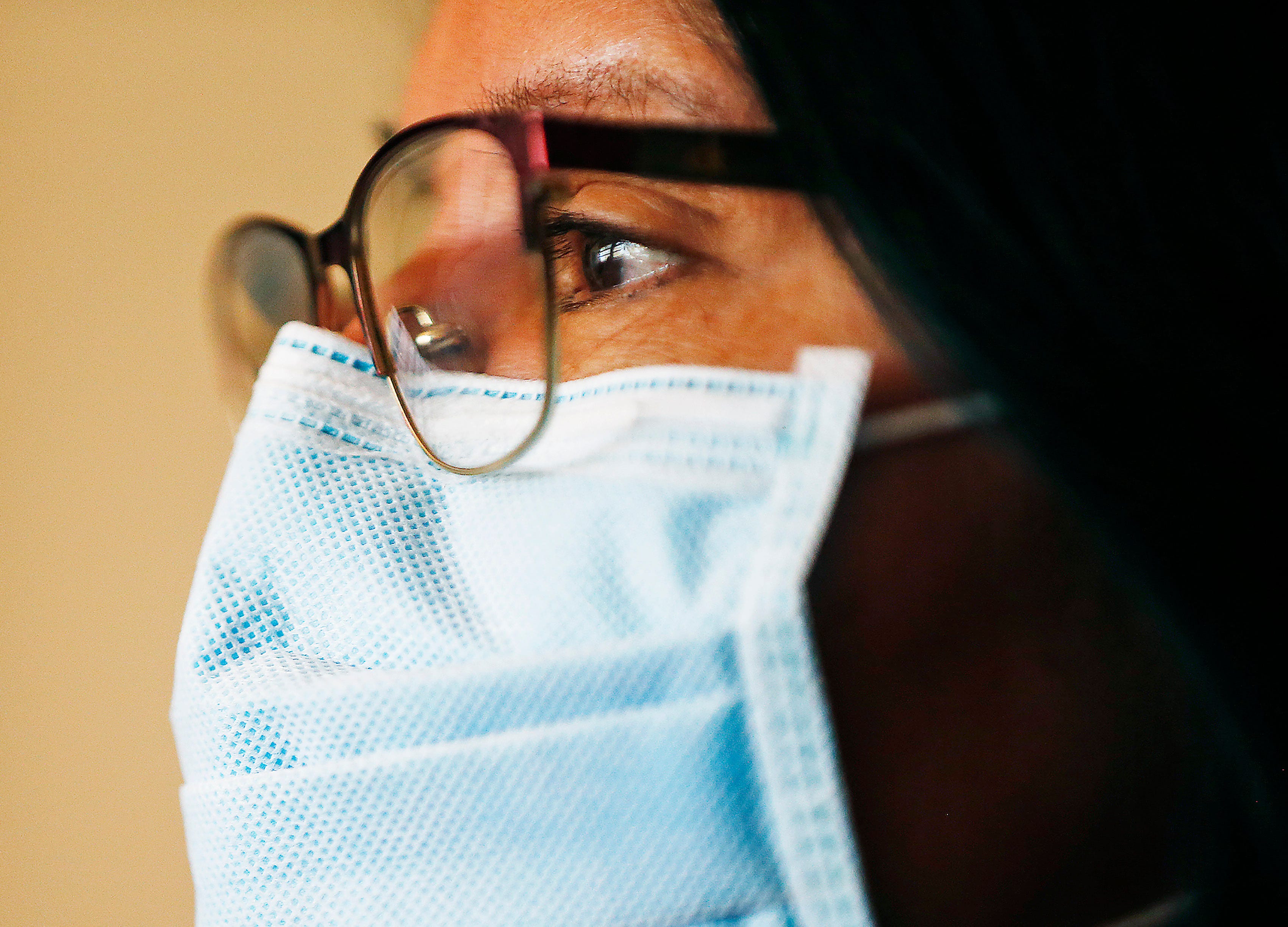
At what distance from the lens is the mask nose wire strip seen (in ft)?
1.56

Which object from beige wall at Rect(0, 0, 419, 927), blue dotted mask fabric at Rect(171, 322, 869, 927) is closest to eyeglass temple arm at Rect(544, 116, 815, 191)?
blue dotted mask fabric at Rect(171, 322, 869, 927)

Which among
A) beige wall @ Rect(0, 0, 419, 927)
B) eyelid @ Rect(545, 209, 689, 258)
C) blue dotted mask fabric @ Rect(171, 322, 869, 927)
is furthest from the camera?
beige wall @ Rect(0, 0, 419, 927)

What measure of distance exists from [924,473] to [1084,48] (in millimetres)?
249

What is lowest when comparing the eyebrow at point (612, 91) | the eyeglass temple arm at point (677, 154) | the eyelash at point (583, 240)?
the eyelash at point (583, 240)

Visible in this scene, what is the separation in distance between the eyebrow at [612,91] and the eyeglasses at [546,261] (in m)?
0.02

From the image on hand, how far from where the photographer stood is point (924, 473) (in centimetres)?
48

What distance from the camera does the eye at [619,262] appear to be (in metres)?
0.56

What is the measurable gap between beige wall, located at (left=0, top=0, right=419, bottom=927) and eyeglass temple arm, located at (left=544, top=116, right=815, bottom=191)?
681mm

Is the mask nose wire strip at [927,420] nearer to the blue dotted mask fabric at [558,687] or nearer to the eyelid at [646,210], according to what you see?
the blue dotted mask fabric at [558,687]

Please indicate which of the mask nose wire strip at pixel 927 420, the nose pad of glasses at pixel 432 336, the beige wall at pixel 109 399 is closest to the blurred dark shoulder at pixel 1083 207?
the mask nose wire strip at pixel 927 420

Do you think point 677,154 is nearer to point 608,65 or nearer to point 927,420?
point 608,65

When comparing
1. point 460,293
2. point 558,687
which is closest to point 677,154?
point 460,293

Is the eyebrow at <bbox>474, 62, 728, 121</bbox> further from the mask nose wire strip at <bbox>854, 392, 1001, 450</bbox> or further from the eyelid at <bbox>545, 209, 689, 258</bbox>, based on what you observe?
the mask nose wire strip at <bbox>854, 392, 1001, 450</bbox>

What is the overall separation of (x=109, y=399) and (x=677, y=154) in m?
0.99
